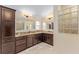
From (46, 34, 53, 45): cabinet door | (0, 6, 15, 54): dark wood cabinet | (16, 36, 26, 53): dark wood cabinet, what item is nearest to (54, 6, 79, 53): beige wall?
(46, 34, 53, 45): cabinet door

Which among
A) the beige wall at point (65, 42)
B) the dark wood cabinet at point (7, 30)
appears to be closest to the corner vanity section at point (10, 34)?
the dark wood cabinet at point (7, 30)

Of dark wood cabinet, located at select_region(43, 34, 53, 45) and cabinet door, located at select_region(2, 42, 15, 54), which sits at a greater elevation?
dark wood cabinet, located at select_region(43, 34, 53, 45)

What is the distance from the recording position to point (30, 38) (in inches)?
126

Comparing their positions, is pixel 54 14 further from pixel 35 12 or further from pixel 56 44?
pixel 56 44

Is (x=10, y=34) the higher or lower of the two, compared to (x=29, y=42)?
higher

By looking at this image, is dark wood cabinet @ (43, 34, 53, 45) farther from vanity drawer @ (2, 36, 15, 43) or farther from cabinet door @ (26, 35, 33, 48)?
vanity drawer @ (2, 36, 15, 43)

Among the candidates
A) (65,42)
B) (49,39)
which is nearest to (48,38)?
(49,39)

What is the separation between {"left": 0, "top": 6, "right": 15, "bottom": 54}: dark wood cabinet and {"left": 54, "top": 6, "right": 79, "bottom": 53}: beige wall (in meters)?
1.08

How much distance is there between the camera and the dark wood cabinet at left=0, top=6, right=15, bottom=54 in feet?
8.21

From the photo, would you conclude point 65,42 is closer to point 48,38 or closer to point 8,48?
point 48,38

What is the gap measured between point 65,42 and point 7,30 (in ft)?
4.72

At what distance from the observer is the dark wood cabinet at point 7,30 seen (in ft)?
8.21

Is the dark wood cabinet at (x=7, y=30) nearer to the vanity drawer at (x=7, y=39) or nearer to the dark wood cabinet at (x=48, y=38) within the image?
the vanity drawer at (x=7, y=39)

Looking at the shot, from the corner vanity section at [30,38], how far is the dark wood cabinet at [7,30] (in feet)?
0.59
